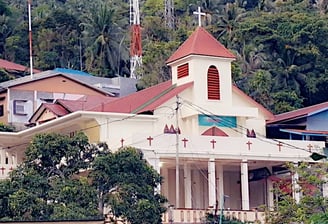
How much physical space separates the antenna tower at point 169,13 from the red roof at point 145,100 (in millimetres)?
35171

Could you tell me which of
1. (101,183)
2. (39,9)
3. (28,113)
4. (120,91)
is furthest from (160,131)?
(39,9)

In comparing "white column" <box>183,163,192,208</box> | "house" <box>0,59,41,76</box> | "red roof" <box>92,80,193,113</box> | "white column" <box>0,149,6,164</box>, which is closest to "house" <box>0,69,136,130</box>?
"house" <box>0,59,41,76</box>

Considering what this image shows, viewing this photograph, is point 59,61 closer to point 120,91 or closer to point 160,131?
point 120,91

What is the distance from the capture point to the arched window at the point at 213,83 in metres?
35.5

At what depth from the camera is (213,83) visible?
3562 cm

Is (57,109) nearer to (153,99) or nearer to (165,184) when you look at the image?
(153,99)

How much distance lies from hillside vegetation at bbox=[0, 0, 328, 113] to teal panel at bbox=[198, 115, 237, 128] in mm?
14851

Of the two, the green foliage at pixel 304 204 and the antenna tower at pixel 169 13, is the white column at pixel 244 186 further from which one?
the antenna tower at pixel 169 13

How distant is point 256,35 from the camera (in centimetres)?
5675

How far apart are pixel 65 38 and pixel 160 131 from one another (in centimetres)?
3925

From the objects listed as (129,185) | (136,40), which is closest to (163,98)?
(129,185)

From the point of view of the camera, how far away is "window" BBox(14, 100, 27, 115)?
53.3m

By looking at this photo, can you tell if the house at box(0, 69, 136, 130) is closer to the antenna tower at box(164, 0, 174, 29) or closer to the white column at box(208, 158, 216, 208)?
the antenna tower at box(164, 0, 174, 29)

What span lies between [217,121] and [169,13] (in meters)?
42.1
